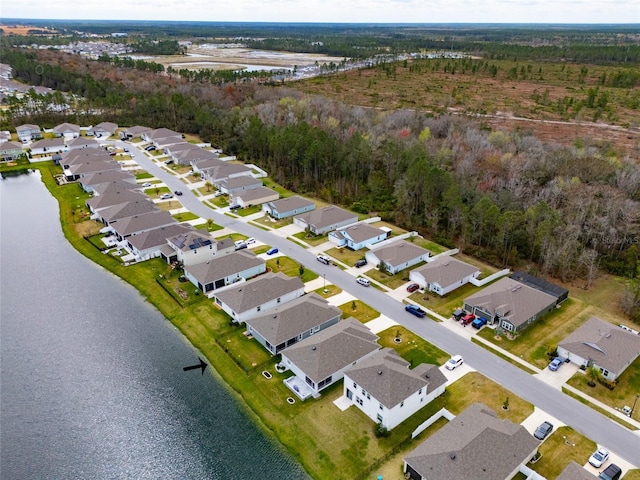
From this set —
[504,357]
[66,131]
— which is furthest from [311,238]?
[66,131]

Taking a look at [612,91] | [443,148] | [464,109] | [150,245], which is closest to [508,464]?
[150,245]

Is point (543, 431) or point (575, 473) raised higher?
point (575, 473)

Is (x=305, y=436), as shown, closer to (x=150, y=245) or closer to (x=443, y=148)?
(x=150, y=245)

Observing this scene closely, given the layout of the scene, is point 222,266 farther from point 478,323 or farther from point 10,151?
point 10,151

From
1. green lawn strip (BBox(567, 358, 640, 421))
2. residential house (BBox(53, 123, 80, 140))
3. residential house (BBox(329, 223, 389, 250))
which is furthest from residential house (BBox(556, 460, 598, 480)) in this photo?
residential house (BBox(53, 123, 80, 140))

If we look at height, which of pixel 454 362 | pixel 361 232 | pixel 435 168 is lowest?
pixel 454 362

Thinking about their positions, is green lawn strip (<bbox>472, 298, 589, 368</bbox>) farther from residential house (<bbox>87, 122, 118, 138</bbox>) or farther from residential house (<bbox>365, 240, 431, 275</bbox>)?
residential house (<bbox>87, 122, 118, 138</bbox>)
